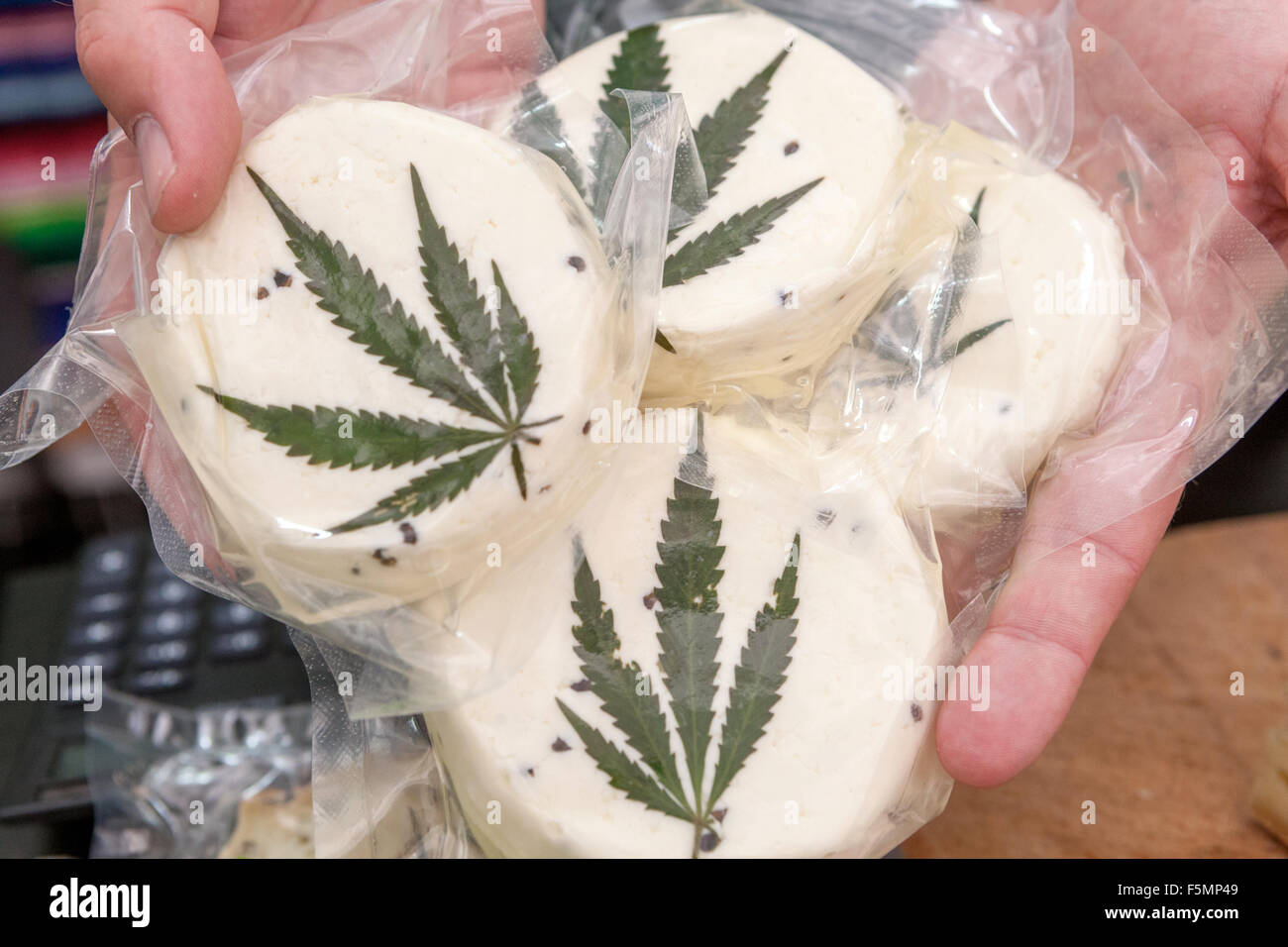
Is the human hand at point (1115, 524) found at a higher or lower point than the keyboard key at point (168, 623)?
higher

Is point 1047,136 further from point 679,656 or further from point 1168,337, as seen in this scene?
point 679,656

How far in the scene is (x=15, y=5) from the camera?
5.21 feet

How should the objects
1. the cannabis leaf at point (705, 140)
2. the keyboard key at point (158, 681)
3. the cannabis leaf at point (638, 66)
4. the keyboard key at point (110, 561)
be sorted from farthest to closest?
the keyboard key at point (110, 561), the keyboard key at point (158, 681), the cannabis leaf at point (638, 66), the cannabis leaf at point (705, 140)

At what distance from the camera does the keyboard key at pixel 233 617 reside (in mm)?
1202

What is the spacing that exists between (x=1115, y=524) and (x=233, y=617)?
97 cm

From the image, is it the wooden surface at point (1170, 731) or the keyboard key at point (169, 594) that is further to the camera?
the keyboard key at point (169, 594)

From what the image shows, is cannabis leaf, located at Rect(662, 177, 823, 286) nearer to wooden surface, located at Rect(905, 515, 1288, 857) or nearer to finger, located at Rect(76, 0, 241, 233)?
finger, located at Rect(76, 0, 241, 233)

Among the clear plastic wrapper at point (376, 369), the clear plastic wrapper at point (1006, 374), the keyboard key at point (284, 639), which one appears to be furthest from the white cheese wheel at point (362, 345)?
the keyboard key at point (284, 639)

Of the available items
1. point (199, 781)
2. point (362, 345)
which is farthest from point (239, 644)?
point (362, 345)

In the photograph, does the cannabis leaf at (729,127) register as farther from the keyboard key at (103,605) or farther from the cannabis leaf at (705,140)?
the keyboard key at (103,605)

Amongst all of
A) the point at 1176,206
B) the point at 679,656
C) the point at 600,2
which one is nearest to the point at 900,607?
the point at 679,656

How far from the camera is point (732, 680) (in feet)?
2.35

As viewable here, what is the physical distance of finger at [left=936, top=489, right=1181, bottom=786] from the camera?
→ 0.75 meters

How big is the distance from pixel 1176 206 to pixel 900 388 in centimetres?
39
